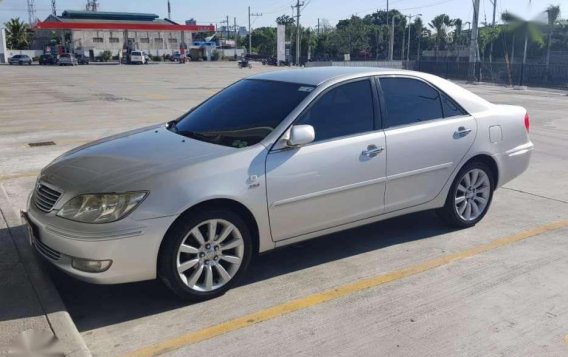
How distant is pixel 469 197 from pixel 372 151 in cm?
147

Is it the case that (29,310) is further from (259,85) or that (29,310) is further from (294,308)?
(259,85)

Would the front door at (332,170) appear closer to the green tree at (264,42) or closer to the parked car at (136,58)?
the parked car at (136,58)

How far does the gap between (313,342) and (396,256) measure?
5.41 feet

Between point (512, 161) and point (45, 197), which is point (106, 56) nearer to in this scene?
point (512, 161)

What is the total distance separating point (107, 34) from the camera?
3455 inches

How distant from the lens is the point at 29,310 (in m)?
3.60

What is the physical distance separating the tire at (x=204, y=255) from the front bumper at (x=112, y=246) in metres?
0.09

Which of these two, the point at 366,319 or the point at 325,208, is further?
the point at 325,208

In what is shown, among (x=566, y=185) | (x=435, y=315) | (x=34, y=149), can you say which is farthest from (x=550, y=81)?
(x=435, y=315)

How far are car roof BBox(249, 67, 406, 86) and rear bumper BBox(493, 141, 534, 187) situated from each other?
1444 millimetres

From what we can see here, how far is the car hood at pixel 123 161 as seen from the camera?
12.3 feet

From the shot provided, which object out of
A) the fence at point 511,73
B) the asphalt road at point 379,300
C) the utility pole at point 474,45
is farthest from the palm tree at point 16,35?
the asphalt road at point 379,300

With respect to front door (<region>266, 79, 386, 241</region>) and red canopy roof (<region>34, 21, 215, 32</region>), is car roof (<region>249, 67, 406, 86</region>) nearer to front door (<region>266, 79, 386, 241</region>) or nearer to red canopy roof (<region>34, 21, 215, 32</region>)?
front door (<region>266, 79, 386, 241</region>)

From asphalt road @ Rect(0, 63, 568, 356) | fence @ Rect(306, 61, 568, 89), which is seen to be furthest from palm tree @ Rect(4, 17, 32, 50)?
asphalt road @ Rect(0, 63, 568, 356)
